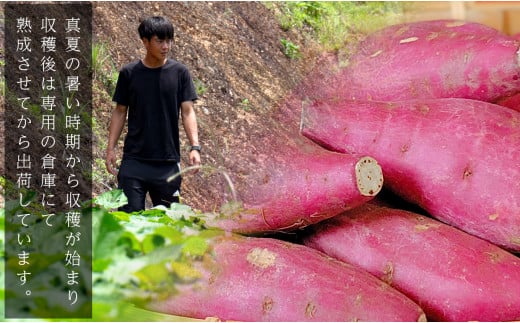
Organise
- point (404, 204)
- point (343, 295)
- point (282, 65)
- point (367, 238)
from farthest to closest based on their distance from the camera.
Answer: point (282, 65) → point (404, 204) → point (367, 238) → point (343, 295)

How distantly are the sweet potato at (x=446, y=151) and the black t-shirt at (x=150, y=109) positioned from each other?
337mm

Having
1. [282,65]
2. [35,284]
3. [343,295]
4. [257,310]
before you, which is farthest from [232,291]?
[282,65]

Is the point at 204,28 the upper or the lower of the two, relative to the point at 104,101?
upper

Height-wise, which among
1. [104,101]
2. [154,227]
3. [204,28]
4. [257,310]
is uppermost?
[204,28]

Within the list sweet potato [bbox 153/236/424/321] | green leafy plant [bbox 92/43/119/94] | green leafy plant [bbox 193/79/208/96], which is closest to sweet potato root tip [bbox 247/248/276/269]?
sweet potato [bbox 153/236/424/321]

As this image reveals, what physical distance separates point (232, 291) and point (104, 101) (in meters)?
1.41

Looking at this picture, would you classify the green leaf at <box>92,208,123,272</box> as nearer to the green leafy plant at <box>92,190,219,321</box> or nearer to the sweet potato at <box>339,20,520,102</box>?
the green leafy plant at <box>92,190,219,321</box>

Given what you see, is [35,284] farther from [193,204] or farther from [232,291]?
[193,204]

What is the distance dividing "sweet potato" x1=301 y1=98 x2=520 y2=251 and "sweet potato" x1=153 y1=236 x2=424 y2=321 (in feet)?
0.63

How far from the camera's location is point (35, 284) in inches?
44.9

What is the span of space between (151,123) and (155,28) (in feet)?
0.60

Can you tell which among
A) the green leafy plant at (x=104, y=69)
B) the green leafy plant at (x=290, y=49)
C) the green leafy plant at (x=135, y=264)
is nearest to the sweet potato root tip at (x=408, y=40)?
the green leafy plant at (x=135, y=264)

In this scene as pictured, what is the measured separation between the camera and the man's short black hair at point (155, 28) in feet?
4.75

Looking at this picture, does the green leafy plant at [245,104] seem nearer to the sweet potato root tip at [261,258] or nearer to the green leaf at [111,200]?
the green leaf at [111,200]
